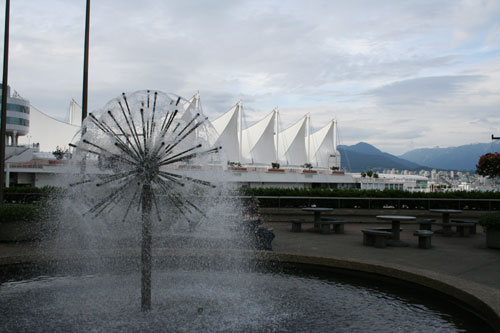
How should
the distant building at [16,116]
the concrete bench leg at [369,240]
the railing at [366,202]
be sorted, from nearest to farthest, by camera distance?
the concrete bench leg at [369,240] → the railing at [366,202] → the distant building at [16,116]

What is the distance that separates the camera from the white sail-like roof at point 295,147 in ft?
284

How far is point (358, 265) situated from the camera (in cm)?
749

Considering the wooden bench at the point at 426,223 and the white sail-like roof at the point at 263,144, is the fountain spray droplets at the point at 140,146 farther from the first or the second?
the white sail-like roof at the point at 263,144

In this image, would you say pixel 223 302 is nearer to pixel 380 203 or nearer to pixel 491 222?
pixel 491 222

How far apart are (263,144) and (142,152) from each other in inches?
2863

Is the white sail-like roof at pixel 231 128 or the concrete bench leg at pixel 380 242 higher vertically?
the white sail-like roof at pixel 231 128

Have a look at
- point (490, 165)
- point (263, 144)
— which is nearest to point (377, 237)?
point (490, 165)

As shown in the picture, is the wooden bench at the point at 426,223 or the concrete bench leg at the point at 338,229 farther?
the concrete bench leg at the point at 338,229

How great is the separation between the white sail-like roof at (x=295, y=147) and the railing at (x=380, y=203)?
68.9 metres

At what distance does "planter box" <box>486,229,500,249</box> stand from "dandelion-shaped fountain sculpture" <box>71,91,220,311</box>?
7.91 meters

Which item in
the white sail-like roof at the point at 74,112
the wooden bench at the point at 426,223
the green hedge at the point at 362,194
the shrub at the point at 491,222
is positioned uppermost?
the white sail-like roof at the point at 74,112

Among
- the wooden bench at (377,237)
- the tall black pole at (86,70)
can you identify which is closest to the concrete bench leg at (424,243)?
the wooden bench at (377,237)

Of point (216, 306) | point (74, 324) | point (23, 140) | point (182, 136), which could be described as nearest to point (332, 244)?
point (216, 306)

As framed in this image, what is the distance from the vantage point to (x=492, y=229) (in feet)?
33.2
